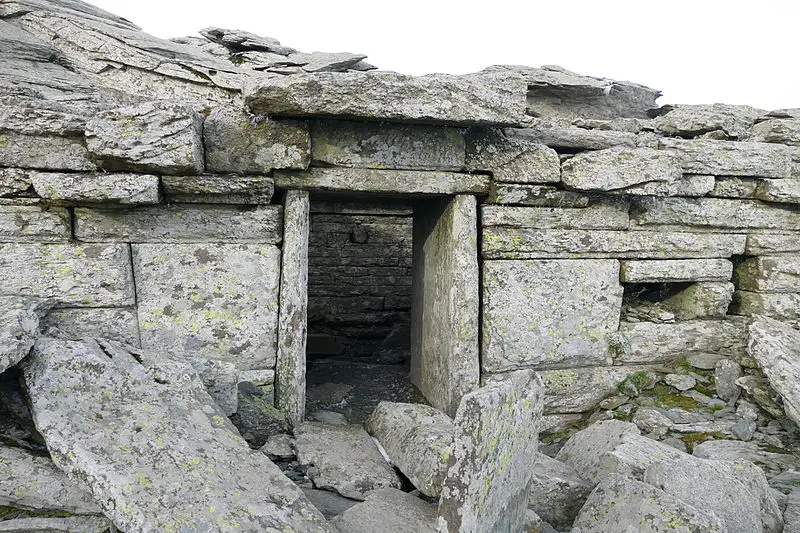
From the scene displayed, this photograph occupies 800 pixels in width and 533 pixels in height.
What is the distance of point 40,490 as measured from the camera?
2.61 m

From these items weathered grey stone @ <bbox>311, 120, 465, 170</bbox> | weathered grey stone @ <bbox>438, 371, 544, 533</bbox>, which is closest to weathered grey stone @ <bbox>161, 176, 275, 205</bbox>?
weathered grey stone @ <bbox>311, 120, 465, 170</bbox>

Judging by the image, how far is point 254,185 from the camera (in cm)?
391

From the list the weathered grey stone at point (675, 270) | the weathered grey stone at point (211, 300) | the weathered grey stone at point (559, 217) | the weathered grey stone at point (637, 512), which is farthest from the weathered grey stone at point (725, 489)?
the weathered grey stone at point (211, 300)

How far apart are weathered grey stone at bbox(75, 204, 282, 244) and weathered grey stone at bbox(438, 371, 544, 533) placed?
2.17 metres

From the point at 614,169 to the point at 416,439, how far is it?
8.48ft

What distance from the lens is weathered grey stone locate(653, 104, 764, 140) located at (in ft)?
17.5

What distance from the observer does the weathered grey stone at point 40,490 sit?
8.45 feet

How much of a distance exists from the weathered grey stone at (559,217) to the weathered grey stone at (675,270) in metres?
0.37

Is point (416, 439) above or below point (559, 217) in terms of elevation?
below

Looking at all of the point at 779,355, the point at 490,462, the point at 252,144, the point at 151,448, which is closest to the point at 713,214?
the point at 779,355

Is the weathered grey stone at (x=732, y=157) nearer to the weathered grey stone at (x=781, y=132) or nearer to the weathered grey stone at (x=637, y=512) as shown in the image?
the weathered grey stone at (x=781, y=132)

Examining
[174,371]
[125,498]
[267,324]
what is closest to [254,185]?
[267,324]

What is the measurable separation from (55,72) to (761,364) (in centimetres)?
700

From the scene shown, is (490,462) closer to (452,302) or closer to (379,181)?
(452,302)
